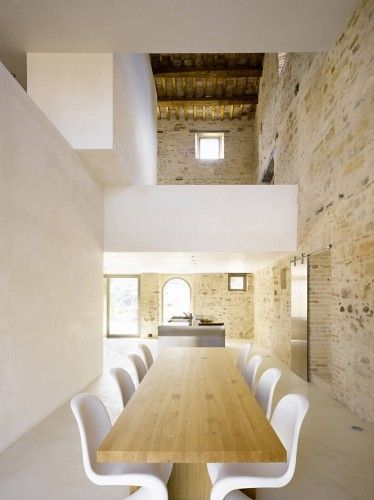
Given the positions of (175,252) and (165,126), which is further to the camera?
(165,126)

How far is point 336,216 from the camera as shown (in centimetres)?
460

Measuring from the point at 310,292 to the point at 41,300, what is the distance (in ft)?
12.5

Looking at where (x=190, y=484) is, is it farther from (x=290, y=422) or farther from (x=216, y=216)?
(x=216, y=216)

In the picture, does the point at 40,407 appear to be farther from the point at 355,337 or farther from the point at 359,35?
the point at 359,35

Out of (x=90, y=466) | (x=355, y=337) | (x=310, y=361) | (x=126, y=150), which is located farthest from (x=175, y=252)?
(x=90, y=466)

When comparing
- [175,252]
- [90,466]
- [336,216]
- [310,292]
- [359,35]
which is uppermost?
[359,35]

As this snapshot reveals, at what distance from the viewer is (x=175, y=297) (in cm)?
1238

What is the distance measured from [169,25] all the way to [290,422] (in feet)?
13.0

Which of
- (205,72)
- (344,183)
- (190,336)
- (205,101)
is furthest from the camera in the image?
(205,101)

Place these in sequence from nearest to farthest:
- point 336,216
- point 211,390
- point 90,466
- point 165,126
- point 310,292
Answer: point 90,466 < point 211,390 < point 336,216 < point 310,292 < point 165,126

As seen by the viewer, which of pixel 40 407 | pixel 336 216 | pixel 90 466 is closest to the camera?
pixel 90 466

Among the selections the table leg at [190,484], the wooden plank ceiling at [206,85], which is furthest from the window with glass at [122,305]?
the table leg at [190,484]

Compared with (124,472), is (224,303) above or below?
below

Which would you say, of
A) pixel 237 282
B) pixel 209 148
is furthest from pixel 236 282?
pixel 209 148
